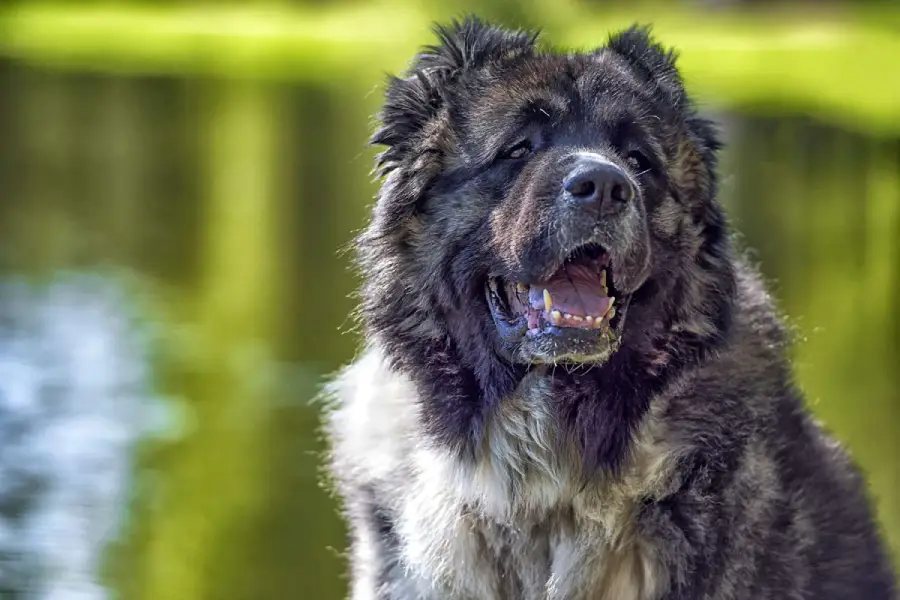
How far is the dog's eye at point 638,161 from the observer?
438cm

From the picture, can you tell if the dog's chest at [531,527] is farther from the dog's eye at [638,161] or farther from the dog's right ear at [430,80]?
the dog's right ear at [430,80]

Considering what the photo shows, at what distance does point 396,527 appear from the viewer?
4.51m

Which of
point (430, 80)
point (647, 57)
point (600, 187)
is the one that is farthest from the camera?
point (647, 57)

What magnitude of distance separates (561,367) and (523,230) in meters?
0.46

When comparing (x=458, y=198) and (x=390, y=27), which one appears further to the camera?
(x=390, y=27)

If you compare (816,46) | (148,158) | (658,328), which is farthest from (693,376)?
(816,46)

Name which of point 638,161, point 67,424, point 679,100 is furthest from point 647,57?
point 67,424

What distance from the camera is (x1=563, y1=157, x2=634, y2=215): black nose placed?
3.96m

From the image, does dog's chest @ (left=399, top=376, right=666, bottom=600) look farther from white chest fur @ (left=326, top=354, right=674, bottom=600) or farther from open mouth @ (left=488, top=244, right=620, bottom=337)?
open mouth @ (left=488, top=244, right=620, bottom=337)

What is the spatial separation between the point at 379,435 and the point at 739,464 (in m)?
1.19

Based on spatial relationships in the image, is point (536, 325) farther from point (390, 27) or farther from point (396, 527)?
point (390, 27)

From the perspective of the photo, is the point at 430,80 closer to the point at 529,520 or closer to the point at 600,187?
the point at 600,187

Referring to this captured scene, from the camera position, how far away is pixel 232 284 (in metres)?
10.4

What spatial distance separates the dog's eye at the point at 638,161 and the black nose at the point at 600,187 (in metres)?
0.38
